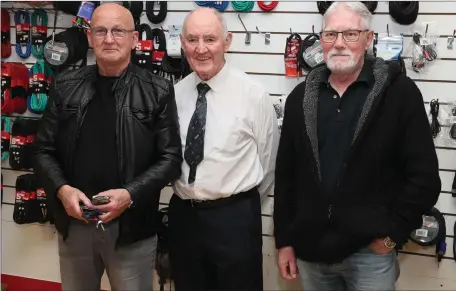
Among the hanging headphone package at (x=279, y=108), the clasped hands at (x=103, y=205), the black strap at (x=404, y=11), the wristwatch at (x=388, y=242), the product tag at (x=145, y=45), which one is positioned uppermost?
the black strap at (x=404, y=11)

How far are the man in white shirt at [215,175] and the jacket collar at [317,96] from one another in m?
0.34

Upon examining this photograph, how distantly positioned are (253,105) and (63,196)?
103cm

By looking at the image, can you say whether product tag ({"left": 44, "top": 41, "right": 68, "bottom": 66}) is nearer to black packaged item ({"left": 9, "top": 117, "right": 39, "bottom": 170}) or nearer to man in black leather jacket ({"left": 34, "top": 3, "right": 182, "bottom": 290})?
black packaged item ({"left": 9, "top": 117, "right": 39, "bottom": 170})

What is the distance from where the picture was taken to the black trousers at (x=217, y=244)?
91.4 inches

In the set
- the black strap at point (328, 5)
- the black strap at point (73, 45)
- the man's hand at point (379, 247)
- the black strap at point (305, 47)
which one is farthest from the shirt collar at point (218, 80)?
the black strap at point (73, 45)

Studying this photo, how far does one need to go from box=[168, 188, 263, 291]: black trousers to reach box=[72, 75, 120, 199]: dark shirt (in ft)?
1.34

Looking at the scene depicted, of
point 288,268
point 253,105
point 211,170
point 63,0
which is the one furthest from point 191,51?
point 63,0

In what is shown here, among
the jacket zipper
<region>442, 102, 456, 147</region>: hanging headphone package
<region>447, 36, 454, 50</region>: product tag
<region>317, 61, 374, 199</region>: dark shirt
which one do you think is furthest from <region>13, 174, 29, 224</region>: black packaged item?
<region>447, 36, 454, 50</region>: product tag

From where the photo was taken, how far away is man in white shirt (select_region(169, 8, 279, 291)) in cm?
231

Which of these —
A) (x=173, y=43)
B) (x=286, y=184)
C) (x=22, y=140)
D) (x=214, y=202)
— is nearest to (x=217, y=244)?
(x=214, y=202)

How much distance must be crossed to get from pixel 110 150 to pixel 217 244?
0.69 m

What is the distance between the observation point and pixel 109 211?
2105 mm

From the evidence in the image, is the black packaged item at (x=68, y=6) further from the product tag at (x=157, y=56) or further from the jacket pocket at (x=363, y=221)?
the jacket pocket at (x=363, y=221)

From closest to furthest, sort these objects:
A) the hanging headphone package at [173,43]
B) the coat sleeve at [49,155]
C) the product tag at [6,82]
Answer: the coat sleeve at [49,155] < the hanging headphone package at [173,43] < the product tag at [6,82]
